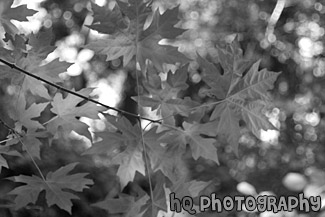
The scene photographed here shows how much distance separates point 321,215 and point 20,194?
46 centimetres

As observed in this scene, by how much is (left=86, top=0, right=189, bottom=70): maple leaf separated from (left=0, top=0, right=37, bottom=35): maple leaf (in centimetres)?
12

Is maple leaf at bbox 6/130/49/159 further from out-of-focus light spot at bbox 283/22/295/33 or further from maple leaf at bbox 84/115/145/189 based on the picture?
out-of-focus light spot at bbox 283/22/295/33

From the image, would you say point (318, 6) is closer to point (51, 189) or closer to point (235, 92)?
point (235, 92)

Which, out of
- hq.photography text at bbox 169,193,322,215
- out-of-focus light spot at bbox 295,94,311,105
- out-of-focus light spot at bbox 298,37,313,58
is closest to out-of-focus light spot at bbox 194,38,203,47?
out-of-focus light spot at bbox 298,37,313,58

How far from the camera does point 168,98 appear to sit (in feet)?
2.32

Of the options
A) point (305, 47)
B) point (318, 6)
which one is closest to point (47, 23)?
point (305, 47)

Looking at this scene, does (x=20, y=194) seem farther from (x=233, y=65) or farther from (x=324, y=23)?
(x=324, y=23)

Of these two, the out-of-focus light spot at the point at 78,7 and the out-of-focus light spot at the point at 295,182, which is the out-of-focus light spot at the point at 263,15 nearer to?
the out-of-focus light spot at the point at 78,7

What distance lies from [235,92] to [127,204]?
9.4 inches

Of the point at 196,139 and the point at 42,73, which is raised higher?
the point at 42,73

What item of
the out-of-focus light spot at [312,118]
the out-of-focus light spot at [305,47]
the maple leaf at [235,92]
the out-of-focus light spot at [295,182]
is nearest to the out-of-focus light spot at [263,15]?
the out-of-focus light spot at [305,47]

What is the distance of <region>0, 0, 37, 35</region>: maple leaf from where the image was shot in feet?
2.27

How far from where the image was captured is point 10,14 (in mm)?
701

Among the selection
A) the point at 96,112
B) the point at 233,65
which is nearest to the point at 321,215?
the point at 233,65
